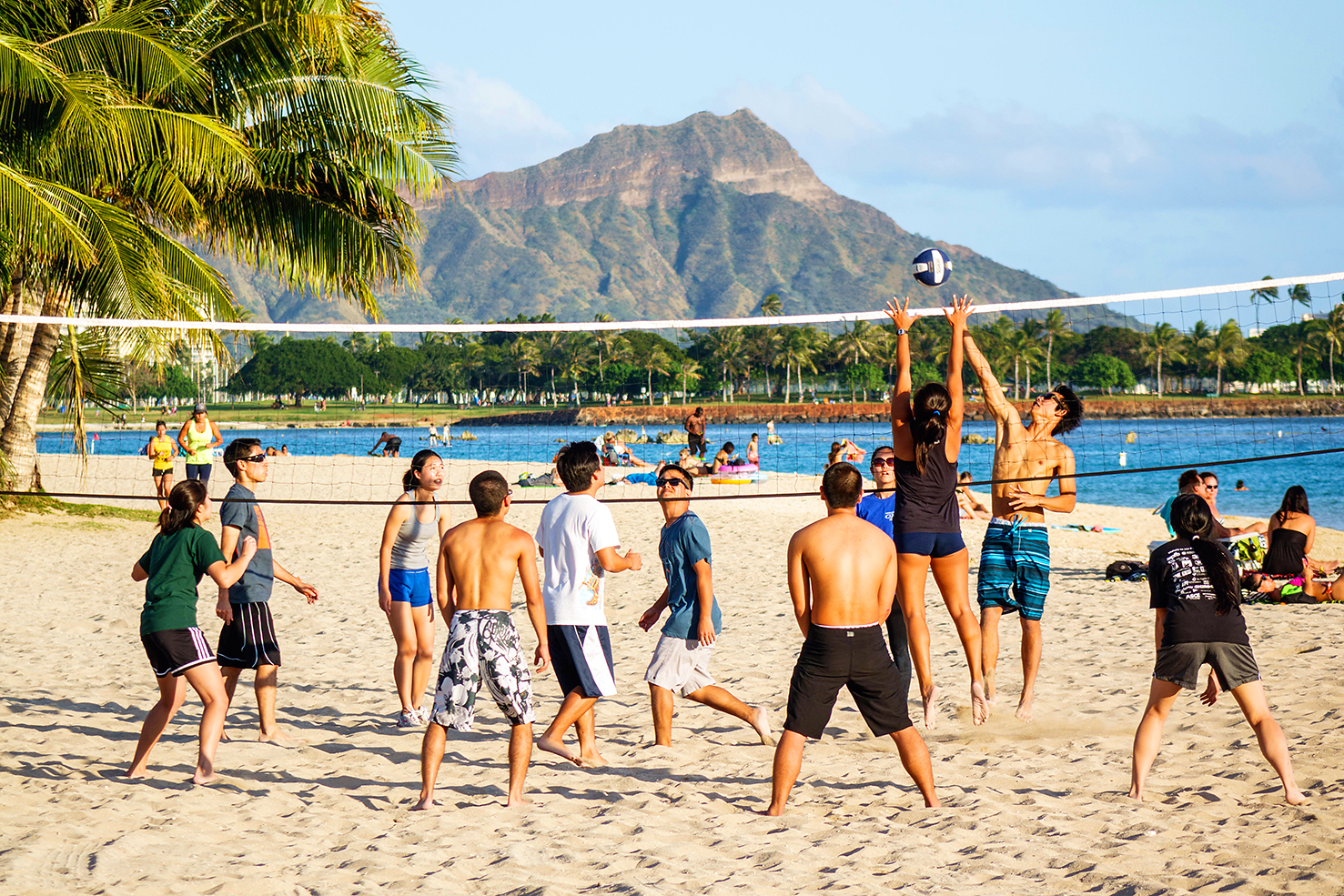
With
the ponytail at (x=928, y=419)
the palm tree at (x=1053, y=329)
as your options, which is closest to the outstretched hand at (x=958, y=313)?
the ponytail at (x=928, y=419)

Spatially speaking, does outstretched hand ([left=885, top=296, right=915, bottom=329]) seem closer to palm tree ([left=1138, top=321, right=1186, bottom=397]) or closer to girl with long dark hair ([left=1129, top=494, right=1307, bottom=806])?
girl with long dark hair ([left=1129, top=494, right=1307, bottom=806])

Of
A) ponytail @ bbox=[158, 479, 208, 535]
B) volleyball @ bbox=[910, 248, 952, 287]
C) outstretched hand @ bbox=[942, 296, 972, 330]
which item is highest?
volleyball @ bbox=[910, 248, 952, 287]

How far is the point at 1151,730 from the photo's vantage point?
13.9ft

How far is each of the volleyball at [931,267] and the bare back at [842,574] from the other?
2476mm

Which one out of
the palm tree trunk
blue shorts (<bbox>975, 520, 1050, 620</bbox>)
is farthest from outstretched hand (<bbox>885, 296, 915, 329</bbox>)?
the palm tree trunk

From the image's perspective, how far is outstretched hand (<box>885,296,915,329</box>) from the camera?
502cm

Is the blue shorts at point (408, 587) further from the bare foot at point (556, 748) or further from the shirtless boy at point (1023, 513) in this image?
the shirtless boy at point (1023, 513)

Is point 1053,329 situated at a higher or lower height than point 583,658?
higher

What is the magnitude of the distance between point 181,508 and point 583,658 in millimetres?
1869

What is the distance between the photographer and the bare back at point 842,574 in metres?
4.01

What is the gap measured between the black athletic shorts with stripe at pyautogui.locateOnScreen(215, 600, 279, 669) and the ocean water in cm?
2342

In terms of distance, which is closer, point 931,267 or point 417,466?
point 417,466

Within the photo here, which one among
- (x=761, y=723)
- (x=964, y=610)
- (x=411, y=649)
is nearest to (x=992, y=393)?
(x=964, y=610)

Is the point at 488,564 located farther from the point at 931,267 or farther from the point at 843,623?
the point at 931,267
